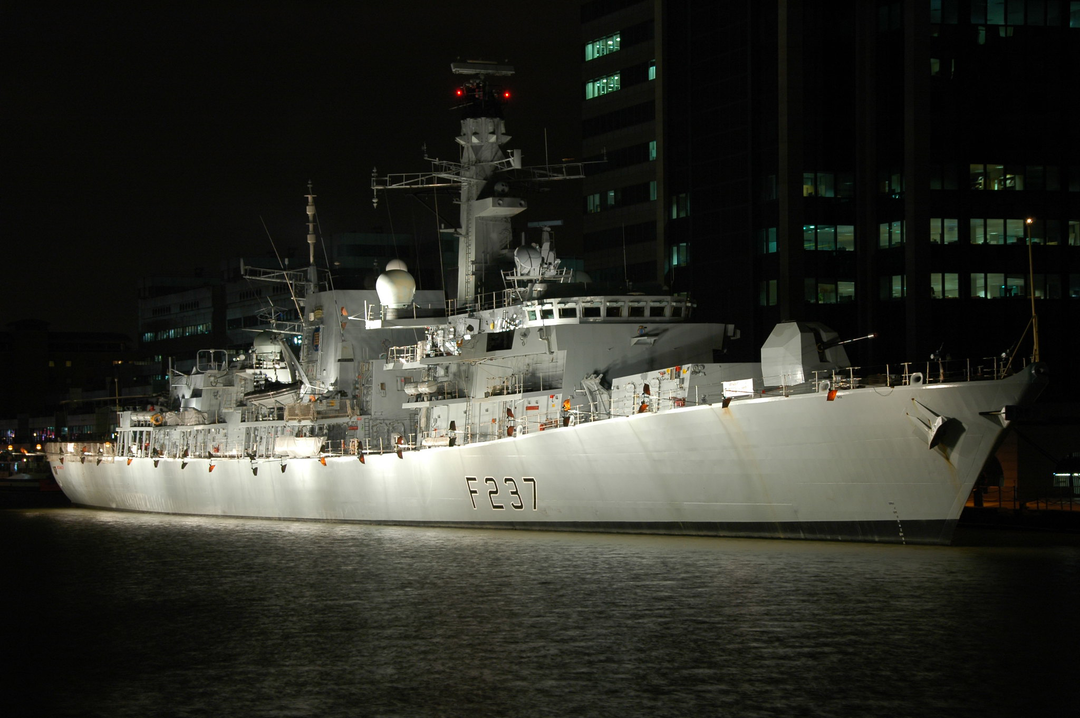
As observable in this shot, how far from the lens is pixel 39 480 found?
6888 centimetres

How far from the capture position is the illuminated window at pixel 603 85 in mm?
54000

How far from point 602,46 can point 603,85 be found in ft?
5.82

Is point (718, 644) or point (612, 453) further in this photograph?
point (612, 453)

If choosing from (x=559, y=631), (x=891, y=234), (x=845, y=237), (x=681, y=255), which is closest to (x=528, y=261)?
(x=559, y=631)

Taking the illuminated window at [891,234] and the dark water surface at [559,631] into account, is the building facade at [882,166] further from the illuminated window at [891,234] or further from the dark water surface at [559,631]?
the dark water surface at [559,631]

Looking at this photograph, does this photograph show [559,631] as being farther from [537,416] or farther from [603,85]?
[603,85]

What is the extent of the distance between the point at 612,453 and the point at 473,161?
11493mm

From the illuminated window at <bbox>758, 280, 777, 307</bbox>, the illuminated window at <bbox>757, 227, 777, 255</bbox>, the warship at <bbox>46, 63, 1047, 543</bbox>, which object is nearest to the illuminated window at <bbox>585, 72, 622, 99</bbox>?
the illuminated window at <bbox>757, 227, 777, 255</bbox>

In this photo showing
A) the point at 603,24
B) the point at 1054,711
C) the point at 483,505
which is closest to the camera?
the point at 1054,711

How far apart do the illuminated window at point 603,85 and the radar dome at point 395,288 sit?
1016 inches

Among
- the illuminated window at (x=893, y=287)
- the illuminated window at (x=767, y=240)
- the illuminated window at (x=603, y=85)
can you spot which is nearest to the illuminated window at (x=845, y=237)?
the illuminated window at (x=893, y=287)

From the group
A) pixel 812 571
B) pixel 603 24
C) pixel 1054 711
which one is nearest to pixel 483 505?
pixel 812 571

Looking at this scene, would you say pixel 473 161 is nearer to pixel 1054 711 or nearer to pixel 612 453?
pixel 612 453

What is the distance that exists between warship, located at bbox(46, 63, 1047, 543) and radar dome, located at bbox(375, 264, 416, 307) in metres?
0.08
